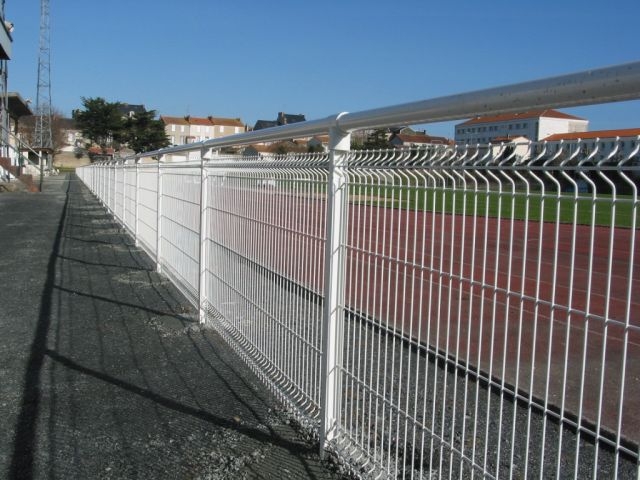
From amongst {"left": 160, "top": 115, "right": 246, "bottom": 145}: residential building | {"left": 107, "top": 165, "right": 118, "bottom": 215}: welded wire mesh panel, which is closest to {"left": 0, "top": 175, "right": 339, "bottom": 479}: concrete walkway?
{"left": 107, "top": 165, "right": 118, "bottom": 215}: welded wire mesh panel

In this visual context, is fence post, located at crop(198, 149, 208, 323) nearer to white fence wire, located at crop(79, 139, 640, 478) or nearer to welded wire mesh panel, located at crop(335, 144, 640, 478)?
white fence wire, located at crop(79, 139, 640, 478)

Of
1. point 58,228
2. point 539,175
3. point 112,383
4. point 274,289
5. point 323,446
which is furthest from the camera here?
point 58,228

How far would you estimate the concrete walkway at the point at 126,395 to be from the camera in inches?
135

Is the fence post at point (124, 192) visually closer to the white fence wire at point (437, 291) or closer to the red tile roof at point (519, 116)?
the white fence wire at point (437, 291)

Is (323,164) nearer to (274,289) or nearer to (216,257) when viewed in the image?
(274,289)

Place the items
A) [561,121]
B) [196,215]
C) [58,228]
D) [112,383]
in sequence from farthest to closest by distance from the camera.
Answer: [58,228] → [196,215] → [112,383] → [561,121]

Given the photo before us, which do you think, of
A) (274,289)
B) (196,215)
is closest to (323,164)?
(274,289)

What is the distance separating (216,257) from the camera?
600 cm

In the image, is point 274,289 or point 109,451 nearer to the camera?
point 109,451

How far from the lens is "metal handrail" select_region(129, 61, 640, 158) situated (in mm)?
1807

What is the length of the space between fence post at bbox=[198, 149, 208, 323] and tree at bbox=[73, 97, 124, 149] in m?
75.1

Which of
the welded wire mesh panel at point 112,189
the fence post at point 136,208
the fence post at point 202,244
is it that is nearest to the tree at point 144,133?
the welded wire mesh panel at point 112,189

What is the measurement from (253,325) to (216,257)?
4.24 feet

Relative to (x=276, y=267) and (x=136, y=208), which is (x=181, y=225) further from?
(x=136, y=208)
